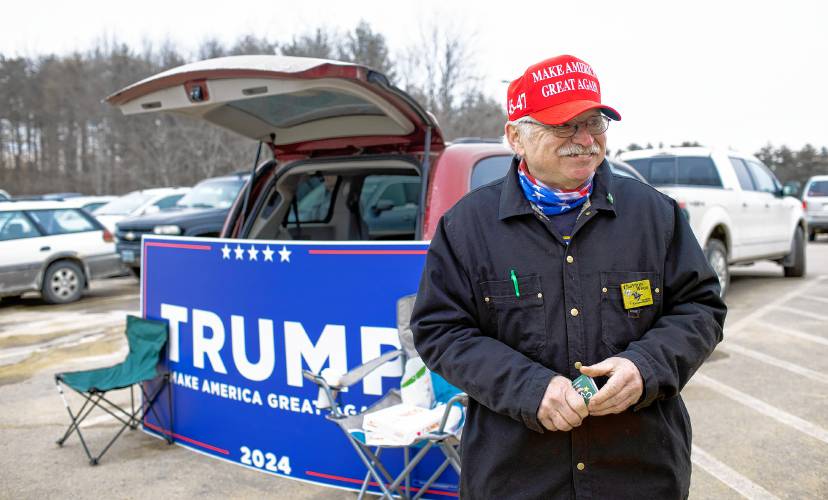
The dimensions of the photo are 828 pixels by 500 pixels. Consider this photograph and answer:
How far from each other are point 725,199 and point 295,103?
6097mm

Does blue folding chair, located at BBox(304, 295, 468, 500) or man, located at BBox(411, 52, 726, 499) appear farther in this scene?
blue folding chair, located at BBox(304, 295, 468, 500)

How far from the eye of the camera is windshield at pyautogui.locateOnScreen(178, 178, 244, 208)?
447 inches

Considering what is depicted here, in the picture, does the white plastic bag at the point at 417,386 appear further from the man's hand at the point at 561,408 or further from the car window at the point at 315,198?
the car window at the point at 315,198

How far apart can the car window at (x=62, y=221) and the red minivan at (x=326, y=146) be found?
257 inches

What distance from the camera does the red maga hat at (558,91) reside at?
1.72 metres

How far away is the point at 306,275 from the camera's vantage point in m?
3.54

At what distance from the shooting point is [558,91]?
1.73 metres

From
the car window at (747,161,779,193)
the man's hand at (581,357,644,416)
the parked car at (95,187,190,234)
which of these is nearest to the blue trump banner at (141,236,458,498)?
the man's hand at (581,357,644,416)

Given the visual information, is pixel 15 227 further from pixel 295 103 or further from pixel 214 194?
pixel 295 103

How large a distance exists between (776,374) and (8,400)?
5.80 meters

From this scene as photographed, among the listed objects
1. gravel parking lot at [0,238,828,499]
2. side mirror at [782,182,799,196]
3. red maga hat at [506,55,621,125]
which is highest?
red maga hat at [506,55,621,125]

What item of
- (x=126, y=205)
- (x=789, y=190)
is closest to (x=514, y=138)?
(x=789, y=190)

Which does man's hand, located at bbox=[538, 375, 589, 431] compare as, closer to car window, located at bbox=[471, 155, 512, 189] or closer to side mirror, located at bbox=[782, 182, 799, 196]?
car window, located at bbox=[471, 155, 512, 189]

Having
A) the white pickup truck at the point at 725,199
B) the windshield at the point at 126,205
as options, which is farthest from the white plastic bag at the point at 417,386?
the windshield at the point at 126,205
